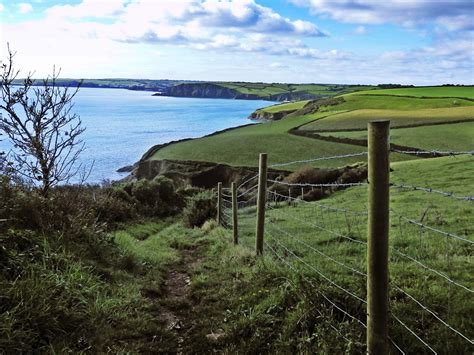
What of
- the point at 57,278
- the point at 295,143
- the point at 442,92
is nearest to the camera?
the point at 57,278

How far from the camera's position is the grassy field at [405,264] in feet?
14.2

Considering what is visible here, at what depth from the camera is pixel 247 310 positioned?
17.2 feet

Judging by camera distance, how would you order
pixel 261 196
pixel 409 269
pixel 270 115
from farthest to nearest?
pixel 270 115
pixel 261 196
pixel 409 269

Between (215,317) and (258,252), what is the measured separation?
7.32 feet

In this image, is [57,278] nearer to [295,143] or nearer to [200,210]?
[200,210]

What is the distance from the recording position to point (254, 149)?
142 feet

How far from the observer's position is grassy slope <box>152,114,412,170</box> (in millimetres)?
38469

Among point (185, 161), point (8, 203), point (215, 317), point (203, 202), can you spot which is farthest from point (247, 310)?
point (185, 161)

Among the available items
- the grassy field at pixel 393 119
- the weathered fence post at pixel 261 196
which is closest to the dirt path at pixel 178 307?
the weathered fence post at pixel 261 196

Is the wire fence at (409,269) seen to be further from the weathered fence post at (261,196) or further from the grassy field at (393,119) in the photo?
the grassy field at (393,119)

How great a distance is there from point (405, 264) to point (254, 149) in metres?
37.1

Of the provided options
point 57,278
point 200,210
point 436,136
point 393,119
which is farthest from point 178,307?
point 393,119

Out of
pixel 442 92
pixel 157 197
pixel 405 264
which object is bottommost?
pixel 157 197

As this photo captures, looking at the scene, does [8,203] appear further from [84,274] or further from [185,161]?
[185,161]
